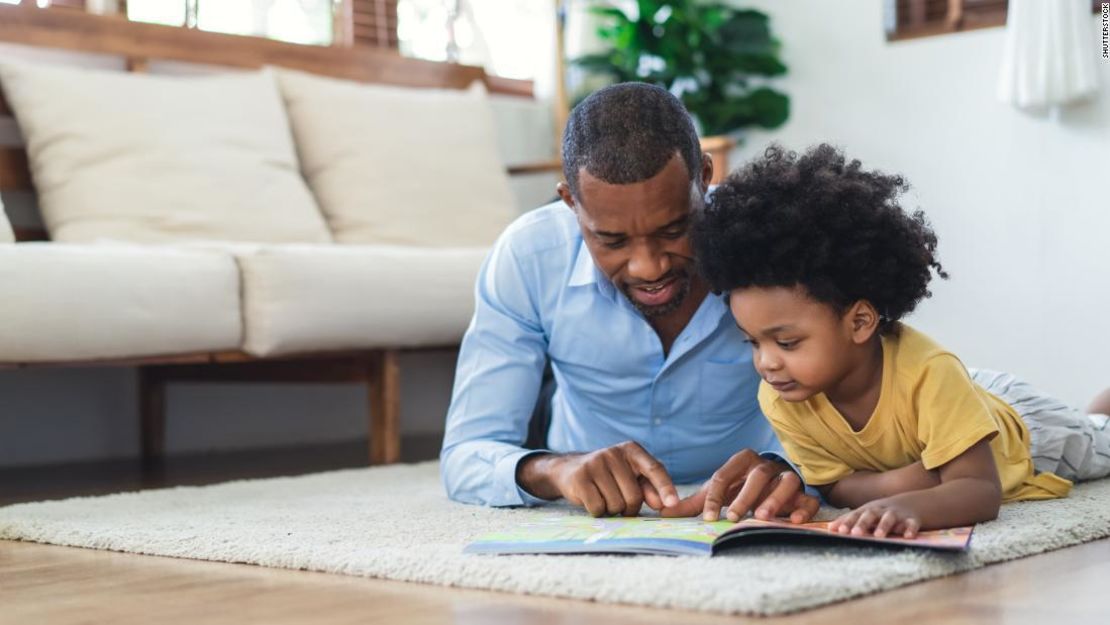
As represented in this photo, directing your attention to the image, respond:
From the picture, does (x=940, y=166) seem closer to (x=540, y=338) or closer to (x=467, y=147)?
(x=467, y=147)

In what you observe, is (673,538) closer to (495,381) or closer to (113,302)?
(495,381)

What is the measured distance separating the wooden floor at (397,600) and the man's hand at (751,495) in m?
0.26

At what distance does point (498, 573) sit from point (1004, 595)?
476mm

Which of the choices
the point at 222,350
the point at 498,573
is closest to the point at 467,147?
the point at 222,350

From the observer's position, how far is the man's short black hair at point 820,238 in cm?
171

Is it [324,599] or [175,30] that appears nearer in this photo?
[324,599]

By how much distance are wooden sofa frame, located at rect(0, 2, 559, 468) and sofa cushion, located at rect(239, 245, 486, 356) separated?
69 millimetres

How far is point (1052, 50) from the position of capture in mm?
3551

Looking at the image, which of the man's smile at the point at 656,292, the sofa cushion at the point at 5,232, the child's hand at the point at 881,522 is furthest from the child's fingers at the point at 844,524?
the sofa cushion at the point at 5,232

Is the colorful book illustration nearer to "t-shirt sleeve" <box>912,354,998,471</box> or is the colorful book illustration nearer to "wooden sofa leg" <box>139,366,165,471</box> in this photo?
"t-shirt sleeve" <box>912,354,998,471</box>

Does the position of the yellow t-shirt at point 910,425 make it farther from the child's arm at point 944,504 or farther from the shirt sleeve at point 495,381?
the shirt sleeve at point 495,381

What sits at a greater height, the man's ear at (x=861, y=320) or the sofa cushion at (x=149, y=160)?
the sofa cushion at (x=149, y=160)

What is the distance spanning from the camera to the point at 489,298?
6.88 ft

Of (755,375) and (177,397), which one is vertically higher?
(755,375)
